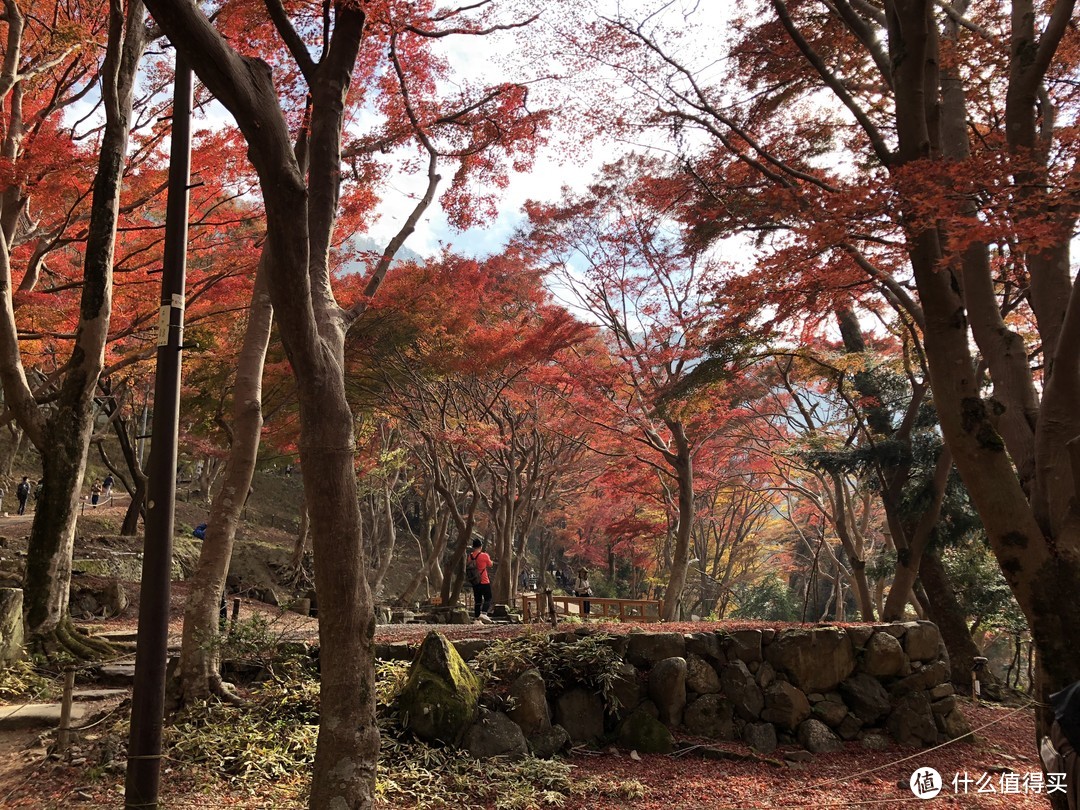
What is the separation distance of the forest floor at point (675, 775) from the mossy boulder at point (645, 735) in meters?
0.12

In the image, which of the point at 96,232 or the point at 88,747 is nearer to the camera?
the point at 88,747

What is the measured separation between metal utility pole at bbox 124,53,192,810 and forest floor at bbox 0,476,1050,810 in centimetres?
88

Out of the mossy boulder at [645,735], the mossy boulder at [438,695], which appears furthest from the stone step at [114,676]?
the mossy boulder at [645,735]

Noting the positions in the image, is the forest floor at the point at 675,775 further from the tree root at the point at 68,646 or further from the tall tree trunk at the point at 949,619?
the tree root at the point at 68,646

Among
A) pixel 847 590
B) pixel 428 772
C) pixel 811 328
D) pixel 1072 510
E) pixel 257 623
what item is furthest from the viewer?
pixel 847 590

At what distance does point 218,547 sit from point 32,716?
1.96 meters

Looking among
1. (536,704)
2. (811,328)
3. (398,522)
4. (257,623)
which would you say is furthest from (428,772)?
(398,522)

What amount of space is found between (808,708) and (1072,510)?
4761 mm

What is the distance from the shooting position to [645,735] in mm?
7578

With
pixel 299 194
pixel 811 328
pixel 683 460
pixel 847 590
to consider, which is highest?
pixel 811 328

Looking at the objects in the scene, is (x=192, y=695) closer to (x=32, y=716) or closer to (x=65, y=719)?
(x=65, y=719)

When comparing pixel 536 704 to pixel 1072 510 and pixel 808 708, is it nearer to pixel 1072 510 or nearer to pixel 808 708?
pixel 808 708

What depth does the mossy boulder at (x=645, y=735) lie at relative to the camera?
7.52 metres

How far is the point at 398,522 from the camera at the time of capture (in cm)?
3631
